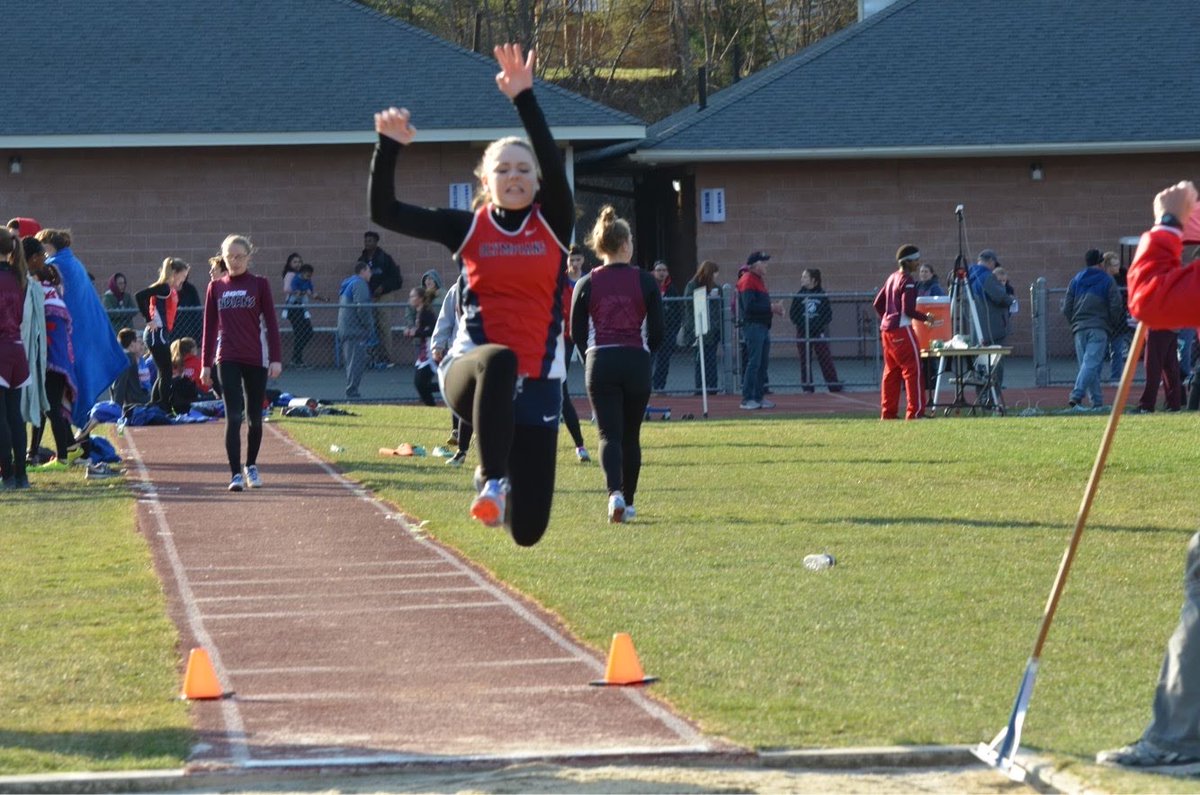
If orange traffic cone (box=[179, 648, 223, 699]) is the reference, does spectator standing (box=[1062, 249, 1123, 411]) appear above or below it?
above

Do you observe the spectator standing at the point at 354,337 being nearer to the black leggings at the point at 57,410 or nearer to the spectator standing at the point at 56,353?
the black leggings at the point at 57,410

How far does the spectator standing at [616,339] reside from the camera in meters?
12.5

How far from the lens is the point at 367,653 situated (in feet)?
28.7

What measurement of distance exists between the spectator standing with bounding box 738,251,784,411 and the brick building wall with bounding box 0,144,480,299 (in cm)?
768

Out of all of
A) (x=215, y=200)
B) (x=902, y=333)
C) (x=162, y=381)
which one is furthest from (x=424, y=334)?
(x=215, y=200)

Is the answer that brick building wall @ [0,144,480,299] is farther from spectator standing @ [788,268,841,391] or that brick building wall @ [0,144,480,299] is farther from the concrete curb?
the concrete curb

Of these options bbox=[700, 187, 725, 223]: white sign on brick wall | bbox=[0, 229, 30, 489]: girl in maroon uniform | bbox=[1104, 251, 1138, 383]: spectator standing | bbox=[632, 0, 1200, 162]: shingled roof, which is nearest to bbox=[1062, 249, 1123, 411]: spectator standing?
bbox=[1104, 251, 1138, 383]: spectator standing

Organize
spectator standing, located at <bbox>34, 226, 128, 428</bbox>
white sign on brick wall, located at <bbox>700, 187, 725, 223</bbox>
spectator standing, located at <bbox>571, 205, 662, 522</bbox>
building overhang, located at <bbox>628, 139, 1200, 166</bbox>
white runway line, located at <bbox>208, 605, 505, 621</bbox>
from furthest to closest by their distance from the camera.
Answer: white sign on brick wall, located at <bbox>700, 187, 725, 223</bbox> < building overhang, located at <bbox>628, 139, 1200, 166</bbox> < spectator standing, located at <bbox>34, 226, 128, 428</bbox> < spectator standing, located at <bbox>571, 205, 662, 522</bbox> < white runway line, located at <bbox>208, 605, 505, 621</bbox>

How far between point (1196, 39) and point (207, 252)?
18.3 metres

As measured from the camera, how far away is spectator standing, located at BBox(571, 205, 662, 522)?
1255 centimetres

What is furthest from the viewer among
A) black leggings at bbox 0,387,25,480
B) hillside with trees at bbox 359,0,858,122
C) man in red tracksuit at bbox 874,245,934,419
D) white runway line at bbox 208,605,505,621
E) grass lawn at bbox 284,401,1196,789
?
hillside with trees at bbox 359,0,858,122

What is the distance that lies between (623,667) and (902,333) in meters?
13.2

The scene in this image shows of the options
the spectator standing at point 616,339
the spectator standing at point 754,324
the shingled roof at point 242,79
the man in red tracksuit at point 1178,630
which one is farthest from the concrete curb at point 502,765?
the shingled roof at point 242,79

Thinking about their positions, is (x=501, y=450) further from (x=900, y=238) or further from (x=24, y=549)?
(x=900, y=238)
